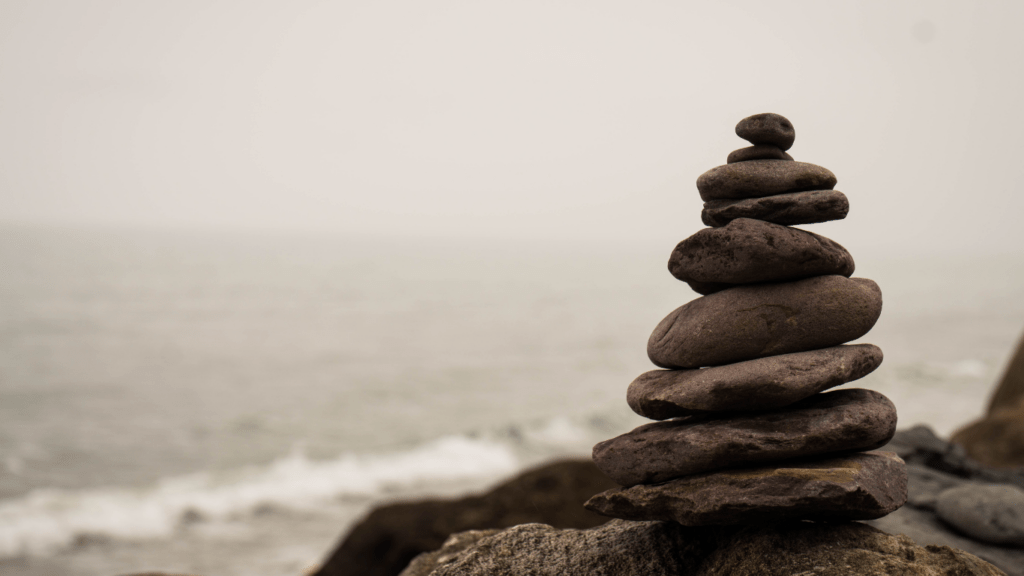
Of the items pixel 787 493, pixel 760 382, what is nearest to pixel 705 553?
pixel 787 493

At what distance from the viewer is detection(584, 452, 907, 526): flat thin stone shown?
12.2 feet

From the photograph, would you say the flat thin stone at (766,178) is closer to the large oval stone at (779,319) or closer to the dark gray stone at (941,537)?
the large oval stone at (779,319)

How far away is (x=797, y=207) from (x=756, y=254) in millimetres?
428

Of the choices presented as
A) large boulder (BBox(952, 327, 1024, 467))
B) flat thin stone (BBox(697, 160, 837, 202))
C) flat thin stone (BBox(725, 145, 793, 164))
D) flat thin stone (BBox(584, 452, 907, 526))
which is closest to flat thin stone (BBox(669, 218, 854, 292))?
flat thin stone (BBox(697, 160, 837, 202))

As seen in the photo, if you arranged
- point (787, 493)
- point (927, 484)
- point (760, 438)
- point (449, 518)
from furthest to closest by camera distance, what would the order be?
1. point (449, 518)
2. point (927, 484)
3. point (760, 438)
4. point (787, 493)

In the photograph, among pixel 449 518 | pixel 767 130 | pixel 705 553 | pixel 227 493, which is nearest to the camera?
pixel 767 130

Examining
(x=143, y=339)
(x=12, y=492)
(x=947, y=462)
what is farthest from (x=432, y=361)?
(x=947, y=462)

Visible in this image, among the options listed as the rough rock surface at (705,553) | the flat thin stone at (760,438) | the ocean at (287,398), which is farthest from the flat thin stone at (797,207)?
the ocean at (287,398)

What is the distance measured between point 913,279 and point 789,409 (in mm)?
88859

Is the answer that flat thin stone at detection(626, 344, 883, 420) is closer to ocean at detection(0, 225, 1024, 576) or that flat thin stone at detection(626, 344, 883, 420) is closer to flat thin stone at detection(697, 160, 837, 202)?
flat thin stone at detection(697, 160, 837, 202)

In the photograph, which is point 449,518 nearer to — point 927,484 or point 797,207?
point 927,484

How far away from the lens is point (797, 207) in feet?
13.9

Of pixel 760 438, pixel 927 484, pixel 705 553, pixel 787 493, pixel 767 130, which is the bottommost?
pixel 927 484

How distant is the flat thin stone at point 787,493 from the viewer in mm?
3713
